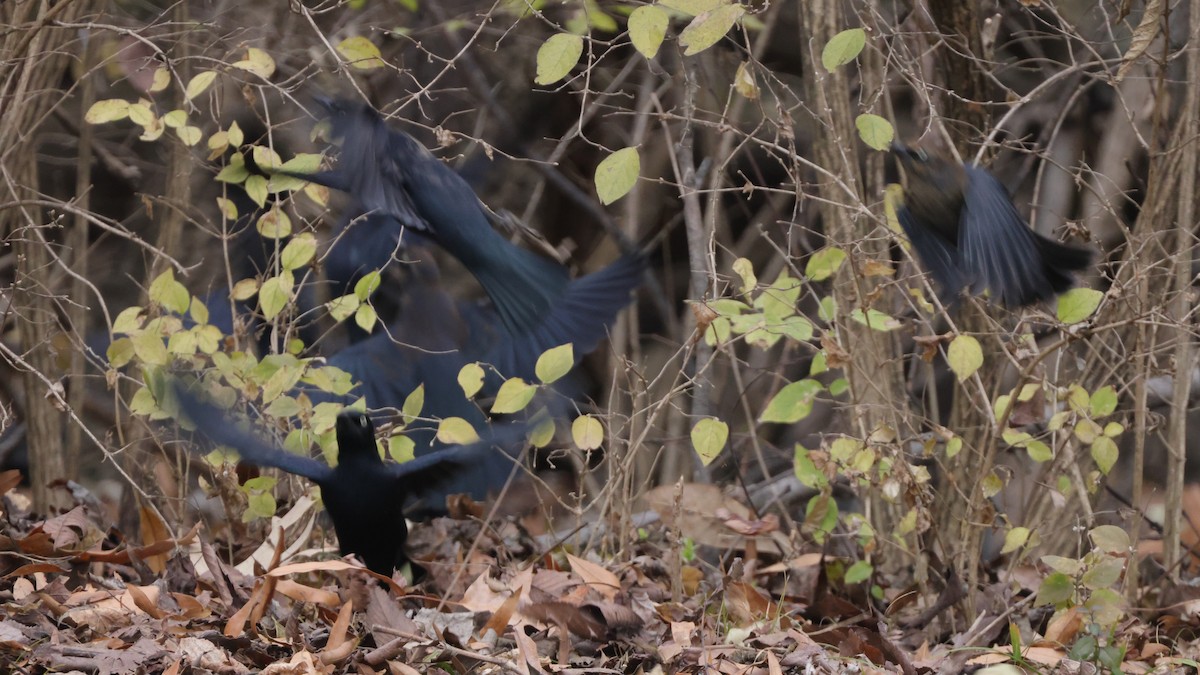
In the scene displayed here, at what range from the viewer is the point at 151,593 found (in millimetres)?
2631

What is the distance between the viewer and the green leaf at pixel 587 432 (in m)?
2.80

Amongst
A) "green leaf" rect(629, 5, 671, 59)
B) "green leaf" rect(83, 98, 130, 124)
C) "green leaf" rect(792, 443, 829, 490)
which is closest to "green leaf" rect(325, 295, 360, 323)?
"green leaf" rect(83, 98, 130, 124)

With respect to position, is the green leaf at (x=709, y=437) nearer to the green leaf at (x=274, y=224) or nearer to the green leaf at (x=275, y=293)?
the green leaf at (x=275, y=293)

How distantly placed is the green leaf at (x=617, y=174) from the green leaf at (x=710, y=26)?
0.23 metres

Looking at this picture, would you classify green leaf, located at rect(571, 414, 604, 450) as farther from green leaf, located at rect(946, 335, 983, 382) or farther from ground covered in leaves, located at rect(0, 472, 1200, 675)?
green leaf, located at rect(946, 335, 983, 382)

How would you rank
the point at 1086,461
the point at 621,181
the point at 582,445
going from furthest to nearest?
the point at 1086,461 < the point at 582,445 < the point at 621,181

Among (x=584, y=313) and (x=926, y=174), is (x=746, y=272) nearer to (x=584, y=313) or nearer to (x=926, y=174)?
(x=926, y=174)

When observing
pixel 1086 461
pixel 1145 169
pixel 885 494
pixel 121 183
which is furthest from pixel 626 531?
pixel 121 183

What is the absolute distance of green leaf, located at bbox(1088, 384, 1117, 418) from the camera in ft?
9.17

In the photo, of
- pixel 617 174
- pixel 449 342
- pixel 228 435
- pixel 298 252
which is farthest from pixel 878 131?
pixel 449 342

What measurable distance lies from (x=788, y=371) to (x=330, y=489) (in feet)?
12.2

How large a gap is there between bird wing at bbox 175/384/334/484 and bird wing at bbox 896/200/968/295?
4.91ft

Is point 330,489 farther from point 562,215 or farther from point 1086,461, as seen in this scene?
point 562,215

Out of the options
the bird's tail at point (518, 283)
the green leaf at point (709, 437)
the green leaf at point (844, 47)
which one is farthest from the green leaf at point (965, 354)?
the bird's tail at point (518, 283)
